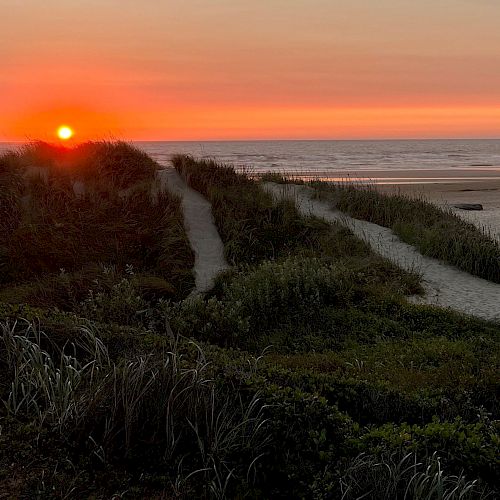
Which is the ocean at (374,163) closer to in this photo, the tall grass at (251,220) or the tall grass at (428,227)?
the tall grass at (251,220)

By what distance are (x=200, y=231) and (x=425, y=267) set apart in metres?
5.35

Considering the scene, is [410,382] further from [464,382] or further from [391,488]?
[391,488]

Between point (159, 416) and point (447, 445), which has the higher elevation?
point (159, 416)

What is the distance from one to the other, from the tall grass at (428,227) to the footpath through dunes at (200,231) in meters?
3.94

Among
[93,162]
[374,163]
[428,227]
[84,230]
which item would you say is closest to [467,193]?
[428,227]

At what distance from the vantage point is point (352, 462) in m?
3.90

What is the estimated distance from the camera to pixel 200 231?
14.2 meters

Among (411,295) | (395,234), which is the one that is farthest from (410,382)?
(395,234)

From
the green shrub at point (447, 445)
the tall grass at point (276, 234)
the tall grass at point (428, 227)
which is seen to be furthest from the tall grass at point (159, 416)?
the tall grass at point (428, 227)

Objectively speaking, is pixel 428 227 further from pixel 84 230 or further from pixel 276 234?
pixel 84 230

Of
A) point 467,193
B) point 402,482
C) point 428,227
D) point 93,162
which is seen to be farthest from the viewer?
point 467,193

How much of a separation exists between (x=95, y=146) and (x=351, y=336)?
11.2m

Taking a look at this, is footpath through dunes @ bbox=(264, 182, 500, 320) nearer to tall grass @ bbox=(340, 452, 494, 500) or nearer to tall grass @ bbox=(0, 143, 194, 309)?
tall grass @ bbox=(0, 143, 194, 309)

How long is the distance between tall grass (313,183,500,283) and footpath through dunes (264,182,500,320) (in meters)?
0.24
